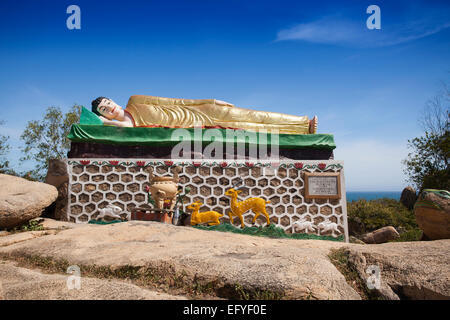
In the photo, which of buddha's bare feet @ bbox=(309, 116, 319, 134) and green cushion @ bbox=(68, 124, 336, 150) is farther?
buddha's bare feet @ bbox=(309, 116, 319, 134)

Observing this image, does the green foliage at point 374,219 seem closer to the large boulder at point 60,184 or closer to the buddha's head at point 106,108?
the buddha's head at point 106,108

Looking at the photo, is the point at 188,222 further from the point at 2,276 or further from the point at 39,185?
the point at 2,276

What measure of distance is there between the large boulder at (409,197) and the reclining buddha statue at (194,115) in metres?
7.91

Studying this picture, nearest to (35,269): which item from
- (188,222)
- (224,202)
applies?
(188,222)

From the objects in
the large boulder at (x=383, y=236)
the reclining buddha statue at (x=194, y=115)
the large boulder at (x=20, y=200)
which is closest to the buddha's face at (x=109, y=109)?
the reclining buddha statue at (x=194, y=115)

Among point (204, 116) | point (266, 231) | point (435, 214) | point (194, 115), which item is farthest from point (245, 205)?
point (435, 214)

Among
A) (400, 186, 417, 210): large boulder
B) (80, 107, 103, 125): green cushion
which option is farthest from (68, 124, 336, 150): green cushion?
(400, 186, 417, 210): large boulder

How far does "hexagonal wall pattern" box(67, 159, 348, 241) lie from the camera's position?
777 cm

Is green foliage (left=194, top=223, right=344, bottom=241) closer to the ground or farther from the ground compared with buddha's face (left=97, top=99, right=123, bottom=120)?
closer to the ground

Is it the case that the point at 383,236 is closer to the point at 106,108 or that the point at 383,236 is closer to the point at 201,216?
the point at 201,216

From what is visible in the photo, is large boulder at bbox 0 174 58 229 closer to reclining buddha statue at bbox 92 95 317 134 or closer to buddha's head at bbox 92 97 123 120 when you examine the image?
buddha's head at bbox 92 97 123 120

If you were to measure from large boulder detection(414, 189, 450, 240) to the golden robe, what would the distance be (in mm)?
4377

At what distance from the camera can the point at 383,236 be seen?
9.70 metres

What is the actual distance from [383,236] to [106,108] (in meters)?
9.12
